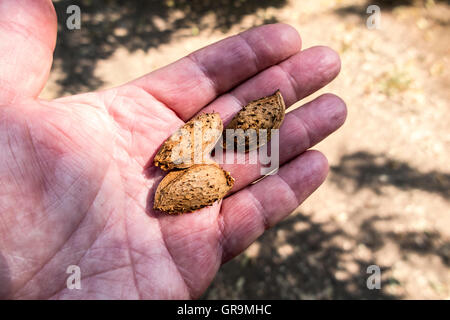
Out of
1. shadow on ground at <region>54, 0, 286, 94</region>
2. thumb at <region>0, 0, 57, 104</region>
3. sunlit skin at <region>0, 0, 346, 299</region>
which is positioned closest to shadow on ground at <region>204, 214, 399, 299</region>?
sunlit skin at <region>0, 0, 346, 299</region>

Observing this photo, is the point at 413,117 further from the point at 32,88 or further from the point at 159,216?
the point at 32,88

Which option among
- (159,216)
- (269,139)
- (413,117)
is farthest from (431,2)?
(159,216)

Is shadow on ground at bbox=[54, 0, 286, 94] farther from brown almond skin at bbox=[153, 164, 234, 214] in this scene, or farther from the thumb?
brown almond skin at bbox=[153, 164, 234, 214]

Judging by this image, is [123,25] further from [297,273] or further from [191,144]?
[297,273]

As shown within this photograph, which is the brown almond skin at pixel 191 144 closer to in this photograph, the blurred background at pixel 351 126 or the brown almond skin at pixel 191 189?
the brown almond skin at pixel 191 189

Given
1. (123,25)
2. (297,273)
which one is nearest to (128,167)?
(297,273)

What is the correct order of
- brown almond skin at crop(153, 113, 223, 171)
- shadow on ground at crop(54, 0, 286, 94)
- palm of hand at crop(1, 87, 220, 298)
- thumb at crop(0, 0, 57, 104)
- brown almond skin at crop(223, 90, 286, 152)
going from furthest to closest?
shadow on ground at crop(54, 0, 286, 94) → brown almond skin at crop(223, 90, 286, 152) → brown almond skin at crop(153, 113, 223, 171) → thumb at crop(0, 0, 57, 104) → palm of hand at crop(1, 87, 220, 298)

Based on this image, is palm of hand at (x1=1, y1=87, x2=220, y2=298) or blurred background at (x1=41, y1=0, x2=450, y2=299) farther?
blurred background at (x1=41, y1=0, x2=450, y2=299)

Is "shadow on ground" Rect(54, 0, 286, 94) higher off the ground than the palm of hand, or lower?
higher
